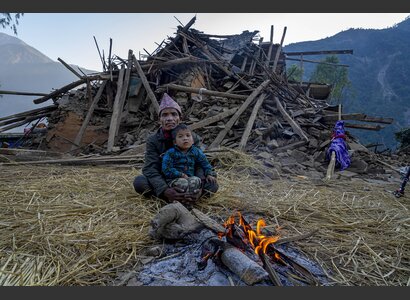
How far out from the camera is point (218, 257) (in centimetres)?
182

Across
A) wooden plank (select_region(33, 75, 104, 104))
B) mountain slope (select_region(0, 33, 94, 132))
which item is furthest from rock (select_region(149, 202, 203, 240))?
mountain slope (select_region(0, 33, 94, 132))

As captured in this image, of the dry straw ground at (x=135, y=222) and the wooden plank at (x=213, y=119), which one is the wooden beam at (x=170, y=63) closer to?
the wooden plank at (x=213, y=119)

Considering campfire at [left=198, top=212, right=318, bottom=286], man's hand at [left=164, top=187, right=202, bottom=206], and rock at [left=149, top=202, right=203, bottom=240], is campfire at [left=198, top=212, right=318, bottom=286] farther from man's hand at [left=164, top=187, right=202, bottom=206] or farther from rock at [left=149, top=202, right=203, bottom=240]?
man's hand at [left=164, top=187, right=202, bottom=206]

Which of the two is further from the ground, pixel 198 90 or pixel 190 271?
pixel 198 90

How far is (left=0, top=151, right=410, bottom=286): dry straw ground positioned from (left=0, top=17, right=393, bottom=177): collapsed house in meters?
1.45

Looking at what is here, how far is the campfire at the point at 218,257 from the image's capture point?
1.66 m

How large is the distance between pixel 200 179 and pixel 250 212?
2.15ft

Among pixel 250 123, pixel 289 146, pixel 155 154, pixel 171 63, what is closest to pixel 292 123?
pixel 289 146

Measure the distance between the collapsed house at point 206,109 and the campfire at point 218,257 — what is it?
10.1 feet

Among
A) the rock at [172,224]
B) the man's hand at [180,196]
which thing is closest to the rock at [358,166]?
the man's hand at [180,196]

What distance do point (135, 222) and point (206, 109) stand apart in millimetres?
5257

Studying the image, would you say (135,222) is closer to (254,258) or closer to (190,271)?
(190,271)

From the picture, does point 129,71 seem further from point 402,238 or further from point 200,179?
point 402,238

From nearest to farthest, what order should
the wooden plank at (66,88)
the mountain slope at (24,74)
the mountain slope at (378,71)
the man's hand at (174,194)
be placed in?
the man's hand at (174,194), the wooden plank at (66,88), the mountain slope at (378,71), the mountain slope at (24,74)
